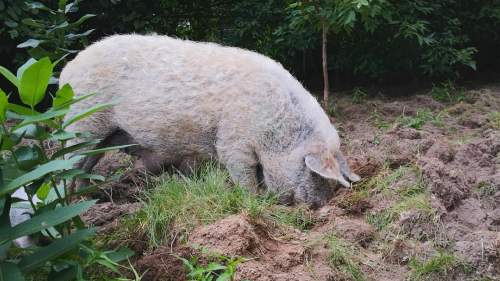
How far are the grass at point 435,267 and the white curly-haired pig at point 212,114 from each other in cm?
86

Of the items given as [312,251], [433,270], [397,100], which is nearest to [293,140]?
[312,251]

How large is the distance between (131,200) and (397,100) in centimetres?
333

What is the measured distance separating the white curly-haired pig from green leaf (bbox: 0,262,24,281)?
1.73 m

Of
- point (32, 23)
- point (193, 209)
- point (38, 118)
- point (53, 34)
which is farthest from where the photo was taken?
point (53, 34)

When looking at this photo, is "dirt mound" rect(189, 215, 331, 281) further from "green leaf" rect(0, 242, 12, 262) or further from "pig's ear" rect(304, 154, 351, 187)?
"green leaf" rect(0, 242, 12, 262)

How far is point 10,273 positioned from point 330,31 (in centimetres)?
484

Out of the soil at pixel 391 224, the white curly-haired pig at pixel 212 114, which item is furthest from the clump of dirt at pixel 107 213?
the white curly-haired pig at pixel 212 114

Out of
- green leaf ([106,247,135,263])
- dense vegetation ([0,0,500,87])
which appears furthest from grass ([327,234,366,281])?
dense vegetation ([0,0,500,87])

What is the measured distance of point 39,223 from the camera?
2.58 meters

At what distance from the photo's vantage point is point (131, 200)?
4703 millimetres

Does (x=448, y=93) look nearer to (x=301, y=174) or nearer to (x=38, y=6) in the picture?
(x=301, y=174)

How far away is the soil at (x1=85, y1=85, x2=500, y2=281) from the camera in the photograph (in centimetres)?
327

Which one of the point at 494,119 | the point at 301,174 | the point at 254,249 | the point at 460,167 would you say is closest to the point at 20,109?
the point at 254,249

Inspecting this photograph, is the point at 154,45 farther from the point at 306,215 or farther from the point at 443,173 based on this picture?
the point at 443,173
